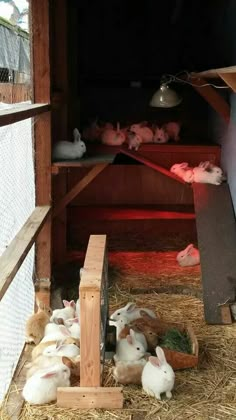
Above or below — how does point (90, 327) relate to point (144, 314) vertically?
above

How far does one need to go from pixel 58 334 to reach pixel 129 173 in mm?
2513

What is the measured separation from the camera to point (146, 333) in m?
3.26

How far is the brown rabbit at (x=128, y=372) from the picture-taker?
290cm

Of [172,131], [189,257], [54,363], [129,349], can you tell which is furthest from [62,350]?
[172,131]

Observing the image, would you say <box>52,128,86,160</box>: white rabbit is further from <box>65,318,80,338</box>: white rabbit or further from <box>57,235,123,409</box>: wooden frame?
<box>57,235,123,409</box>: wooden frame

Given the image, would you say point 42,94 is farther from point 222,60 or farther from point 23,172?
point 222,60

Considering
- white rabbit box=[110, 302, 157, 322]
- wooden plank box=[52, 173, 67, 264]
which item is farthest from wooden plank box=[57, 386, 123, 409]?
wooden plank box=[52, 173, 67, 264]

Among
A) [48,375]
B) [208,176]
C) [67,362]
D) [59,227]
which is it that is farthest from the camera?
[208,176]

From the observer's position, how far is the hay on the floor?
2654 millimetres

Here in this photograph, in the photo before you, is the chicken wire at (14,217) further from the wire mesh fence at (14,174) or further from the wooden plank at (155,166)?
the wooden plank at (155,166)

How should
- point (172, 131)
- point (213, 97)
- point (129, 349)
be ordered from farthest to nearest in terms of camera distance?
point (172, 131), point (213, 97), point (129, 349)

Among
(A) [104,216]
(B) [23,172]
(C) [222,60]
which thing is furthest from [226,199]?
(B) [23,172]

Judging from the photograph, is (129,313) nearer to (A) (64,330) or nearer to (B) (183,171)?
(A) (64,330)

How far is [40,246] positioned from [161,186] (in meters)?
1.75
